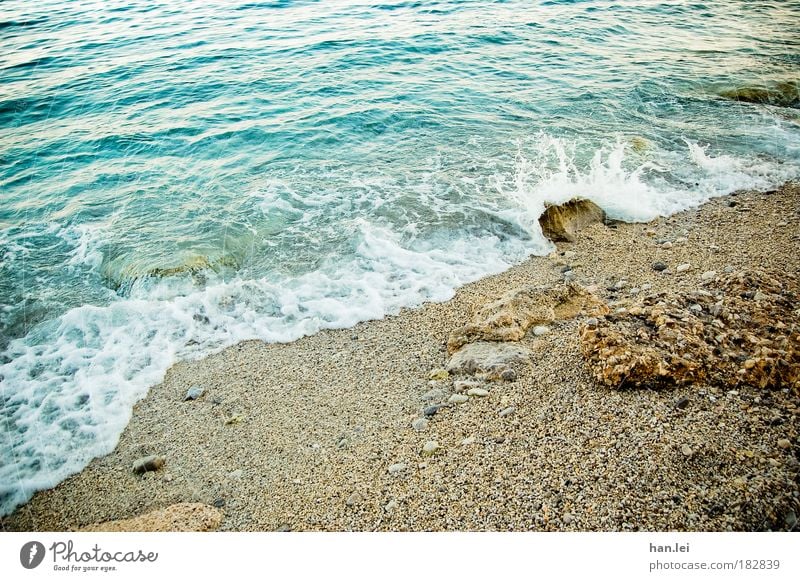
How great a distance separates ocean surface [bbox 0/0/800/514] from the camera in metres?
5.18

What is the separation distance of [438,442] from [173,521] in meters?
1.93

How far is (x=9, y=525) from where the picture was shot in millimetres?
3486

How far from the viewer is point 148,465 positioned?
371 cm

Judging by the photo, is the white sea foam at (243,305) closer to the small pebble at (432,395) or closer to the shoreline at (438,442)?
the shoreline at (438,442)

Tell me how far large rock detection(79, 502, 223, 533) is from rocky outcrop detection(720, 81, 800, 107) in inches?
478

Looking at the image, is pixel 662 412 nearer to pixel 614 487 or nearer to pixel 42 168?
pixel 614 487

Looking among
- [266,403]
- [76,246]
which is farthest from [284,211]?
[266,403]

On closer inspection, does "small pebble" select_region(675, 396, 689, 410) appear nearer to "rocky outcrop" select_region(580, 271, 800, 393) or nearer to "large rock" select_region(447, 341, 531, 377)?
"rocky outcrop" select_region(580, 271, 800, 393)

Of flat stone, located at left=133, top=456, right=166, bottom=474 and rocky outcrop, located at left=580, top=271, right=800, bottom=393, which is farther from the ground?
rocky outcrop, located at left=580, top=271, right=800, bottom=393

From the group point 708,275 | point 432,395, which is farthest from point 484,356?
point 708,275

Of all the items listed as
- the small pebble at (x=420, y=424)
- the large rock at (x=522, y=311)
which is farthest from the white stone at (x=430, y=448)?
the large rock at (x=522, y=311)

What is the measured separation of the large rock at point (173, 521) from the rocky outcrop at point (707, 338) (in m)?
2.98
